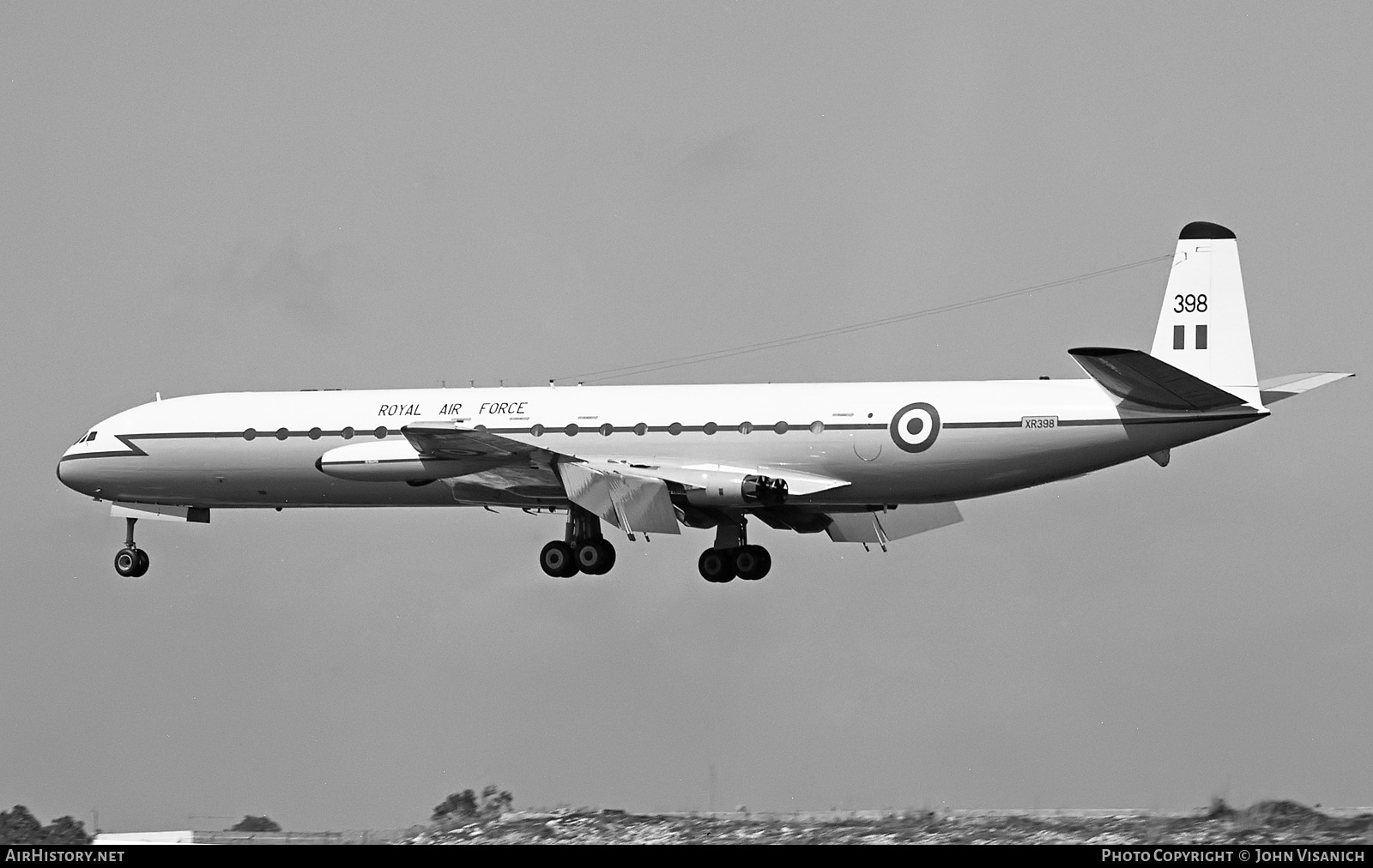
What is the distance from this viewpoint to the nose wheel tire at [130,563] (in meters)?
52.2

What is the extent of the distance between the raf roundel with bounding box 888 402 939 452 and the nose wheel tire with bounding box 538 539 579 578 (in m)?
8.00

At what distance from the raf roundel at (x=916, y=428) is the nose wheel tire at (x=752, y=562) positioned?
20.6 feet

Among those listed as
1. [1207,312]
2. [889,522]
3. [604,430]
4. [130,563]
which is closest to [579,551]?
[604,430]

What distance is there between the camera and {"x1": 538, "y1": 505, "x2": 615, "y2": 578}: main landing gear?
4706 centimetres

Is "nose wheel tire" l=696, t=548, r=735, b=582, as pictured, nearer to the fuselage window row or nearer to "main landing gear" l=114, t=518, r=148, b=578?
the fuselage window row

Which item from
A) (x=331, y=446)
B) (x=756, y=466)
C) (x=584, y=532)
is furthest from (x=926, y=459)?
(x=331, y=446)

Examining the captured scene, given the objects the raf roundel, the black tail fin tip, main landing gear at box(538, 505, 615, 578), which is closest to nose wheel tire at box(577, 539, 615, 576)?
A: main landing gear at box(538, 505, 615, 578)

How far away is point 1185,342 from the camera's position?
137ft

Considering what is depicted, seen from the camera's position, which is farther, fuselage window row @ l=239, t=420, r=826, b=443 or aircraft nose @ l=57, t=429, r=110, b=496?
aircraft nose @ l=57, t=429, r=110, b=496

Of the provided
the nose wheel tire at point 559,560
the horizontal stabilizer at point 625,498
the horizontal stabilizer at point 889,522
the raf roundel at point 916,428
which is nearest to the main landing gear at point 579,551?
the nose wheel tire at point 559,560

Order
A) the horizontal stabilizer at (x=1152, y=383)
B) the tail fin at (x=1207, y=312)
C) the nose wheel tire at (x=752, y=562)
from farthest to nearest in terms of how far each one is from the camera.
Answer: the nose wheel tire at (x=752, y=562)
the tail fin at (x=1207, y=312)
the horizontal stabilizer at (x=1152, y=383)

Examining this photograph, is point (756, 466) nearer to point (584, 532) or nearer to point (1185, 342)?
point (584, 532)

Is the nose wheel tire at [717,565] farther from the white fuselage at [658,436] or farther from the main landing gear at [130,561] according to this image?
the main landing gear at [130,561]
